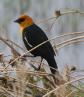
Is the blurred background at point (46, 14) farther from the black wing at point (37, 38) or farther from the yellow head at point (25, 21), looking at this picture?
the black wing at point (37, 38)

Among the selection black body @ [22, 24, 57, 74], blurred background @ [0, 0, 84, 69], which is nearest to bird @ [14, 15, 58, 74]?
black body @ [22, 24, 57, 74]

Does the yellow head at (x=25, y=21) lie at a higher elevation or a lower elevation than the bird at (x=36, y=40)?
higher

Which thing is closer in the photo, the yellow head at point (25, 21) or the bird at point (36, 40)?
the bird at point (36, 40)

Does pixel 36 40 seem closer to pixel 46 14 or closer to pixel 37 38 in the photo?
pixel 37 38

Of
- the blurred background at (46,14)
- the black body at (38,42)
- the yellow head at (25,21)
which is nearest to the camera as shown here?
the black body at (38,42)

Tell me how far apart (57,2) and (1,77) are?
4.83 metres

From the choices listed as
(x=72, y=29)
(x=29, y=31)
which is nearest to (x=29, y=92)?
(x=29, y=31)

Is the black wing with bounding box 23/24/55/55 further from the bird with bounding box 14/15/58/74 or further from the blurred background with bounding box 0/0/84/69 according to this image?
the blurred background with bounding box 0/0/84/69

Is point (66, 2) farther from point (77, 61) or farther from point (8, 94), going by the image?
point (8, 94)

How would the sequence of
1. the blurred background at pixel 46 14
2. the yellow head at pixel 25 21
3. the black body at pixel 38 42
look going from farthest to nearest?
the blurred background at pixel 46 14 → the yellow head at pixel 25 21 → the black body at pixel 38 42

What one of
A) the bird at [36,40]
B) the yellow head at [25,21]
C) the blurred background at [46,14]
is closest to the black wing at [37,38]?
the bird at [36,40]

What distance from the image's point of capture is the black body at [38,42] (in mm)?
3828

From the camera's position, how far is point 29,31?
4352mm

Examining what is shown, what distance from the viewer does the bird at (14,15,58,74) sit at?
3833 millimetres
